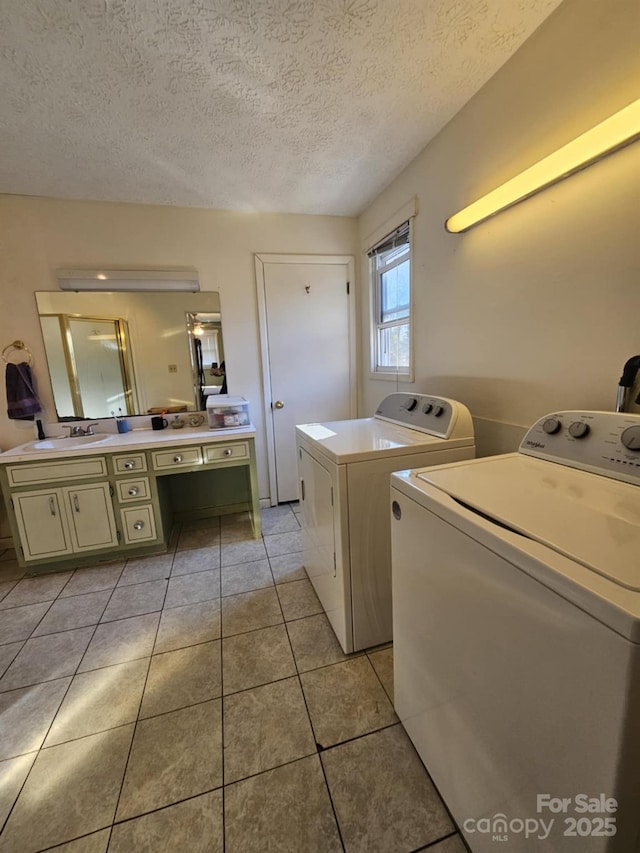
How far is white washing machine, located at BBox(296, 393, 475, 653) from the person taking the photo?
139 cm

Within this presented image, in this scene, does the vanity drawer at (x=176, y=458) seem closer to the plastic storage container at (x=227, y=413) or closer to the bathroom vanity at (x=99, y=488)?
the bathroom vanity at (x=99, y=488)

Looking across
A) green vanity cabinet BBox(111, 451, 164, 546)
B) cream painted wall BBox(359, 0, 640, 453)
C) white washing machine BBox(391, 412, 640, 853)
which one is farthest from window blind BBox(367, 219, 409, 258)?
green vanity cabinet BBox(111, 451, 164, 546)

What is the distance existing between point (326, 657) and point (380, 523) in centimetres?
66

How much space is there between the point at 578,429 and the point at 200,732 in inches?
64.9

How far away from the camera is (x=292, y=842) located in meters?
0.94

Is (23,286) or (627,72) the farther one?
(23,286)

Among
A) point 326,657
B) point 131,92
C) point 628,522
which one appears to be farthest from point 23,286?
point 628,522

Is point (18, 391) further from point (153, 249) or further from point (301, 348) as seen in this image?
point (301, 348)

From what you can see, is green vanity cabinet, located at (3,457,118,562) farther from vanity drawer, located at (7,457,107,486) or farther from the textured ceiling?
the textured ceiling

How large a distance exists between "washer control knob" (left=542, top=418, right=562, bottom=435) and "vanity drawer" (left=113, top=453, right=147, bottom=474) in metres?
2.24

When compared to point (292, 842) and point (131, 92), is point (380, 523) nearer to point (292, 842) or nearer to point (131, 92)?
point (292, 842)

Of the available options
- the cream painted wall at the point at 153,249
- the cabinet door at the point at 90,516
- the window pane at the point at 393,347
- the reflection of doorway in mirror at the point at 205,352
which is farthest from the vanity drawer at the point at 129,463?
the window pane at the point at 393,347

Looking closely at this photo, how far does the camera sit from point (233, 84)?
1462mm

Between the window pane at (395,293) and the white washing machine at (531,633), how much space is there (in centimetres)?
153
